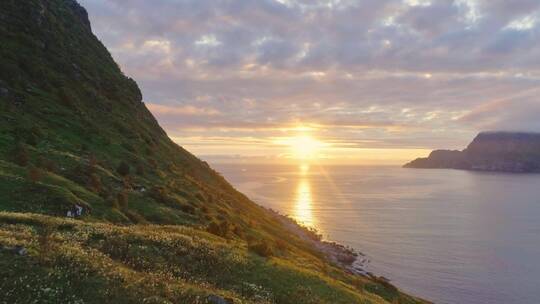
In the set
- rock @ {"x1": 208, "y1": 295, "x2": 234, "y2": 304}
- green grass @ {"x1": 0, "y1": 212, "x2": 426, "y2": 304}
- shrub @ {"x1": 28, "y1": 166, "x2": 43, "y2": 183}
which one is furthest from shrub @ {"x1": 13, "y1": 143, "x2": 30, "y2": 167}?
rock @ {"x1": 208, "y1": 295, "x2": 234, "y2": 304}

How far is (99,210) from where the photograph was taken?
41.7 m

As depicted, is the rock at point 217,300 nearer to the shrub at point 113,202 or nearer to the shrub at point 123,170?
the shrub at point 113,202

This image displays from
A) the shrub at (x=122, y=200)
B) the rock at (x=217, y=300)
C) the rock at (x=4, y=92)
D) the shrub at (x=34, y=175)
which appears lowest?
the rock at (x=217, y=300)

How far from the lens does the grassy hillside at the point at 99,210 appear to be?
67.2 ft

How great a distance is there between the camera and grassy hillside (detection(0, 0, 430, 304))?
20.5m

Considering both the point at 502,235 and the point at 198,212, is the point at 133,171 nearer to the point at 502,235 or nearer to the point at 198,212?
the point at 198,212

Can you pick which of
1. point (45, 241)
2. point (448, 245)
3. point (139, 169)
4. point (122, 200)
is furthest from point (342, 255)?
point (45, 241)

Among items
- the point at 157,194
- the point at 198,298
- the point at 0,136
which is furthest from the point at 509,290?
the point at 0,136

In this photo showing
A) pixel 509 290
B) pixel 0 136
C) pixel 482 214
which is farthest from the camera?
pixel 482 214

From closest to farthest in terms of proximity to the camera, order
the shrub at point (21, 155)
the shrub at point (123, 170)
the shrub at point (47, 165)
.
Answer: the shrub at point (21, 155) < the shrub at point (47, 165) < the shrub at point (123, 170)

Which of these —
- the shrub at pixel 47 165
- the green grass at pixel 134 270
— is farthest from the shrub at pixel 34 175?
the green grass at pixel 134 270

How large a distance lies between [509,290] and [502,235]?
5872 centimetres

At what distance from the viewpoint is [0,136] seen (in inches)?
2149

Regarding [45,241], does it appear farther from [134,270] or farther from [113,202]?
[113,202]
